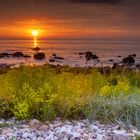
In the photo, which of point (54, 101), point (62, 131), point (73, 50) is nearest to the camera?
point (62, 131)

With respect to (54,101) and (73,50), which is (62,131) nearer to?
(54,101)

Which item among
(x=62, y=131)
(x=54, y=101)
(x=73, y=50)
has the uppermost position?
(x=54, y=101)

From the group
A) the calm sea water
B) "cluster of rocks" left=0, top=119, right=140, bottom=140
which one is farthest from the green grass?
the calm sea water

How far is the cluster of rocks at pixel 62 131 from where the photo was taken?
758cm

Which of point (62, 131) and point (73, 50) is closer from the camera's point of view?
point (62, 131)

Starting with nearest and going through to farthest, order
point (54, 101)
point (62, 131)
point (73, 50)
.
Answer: point (62, 131) → point (54, 101) → point (73, 50)

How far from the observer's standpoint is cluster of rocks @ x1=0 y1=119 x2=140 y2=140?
758 cm

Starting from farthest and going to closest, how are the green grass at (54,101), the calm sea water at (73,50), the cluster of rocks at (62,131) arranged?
the calm sea water at (73,50) < the green grass at (54,101) < the cluster of rocks at (62,131)

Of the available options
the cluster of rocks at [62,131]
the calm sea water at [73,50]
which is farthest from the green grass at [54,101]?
the calm sea water at [73,50]

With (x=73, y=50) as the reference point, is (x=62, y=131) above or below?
above

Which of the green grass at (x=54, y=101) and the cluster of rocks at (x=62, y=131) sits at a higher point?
the green grass at (x=54, y=101)

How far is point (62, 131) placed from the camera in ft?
25.5

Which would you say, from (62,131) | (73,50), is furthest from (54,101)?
(73,50)

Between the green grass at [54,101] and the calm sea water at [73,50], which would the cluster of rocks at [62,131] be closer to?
the green grass at [54,101]
